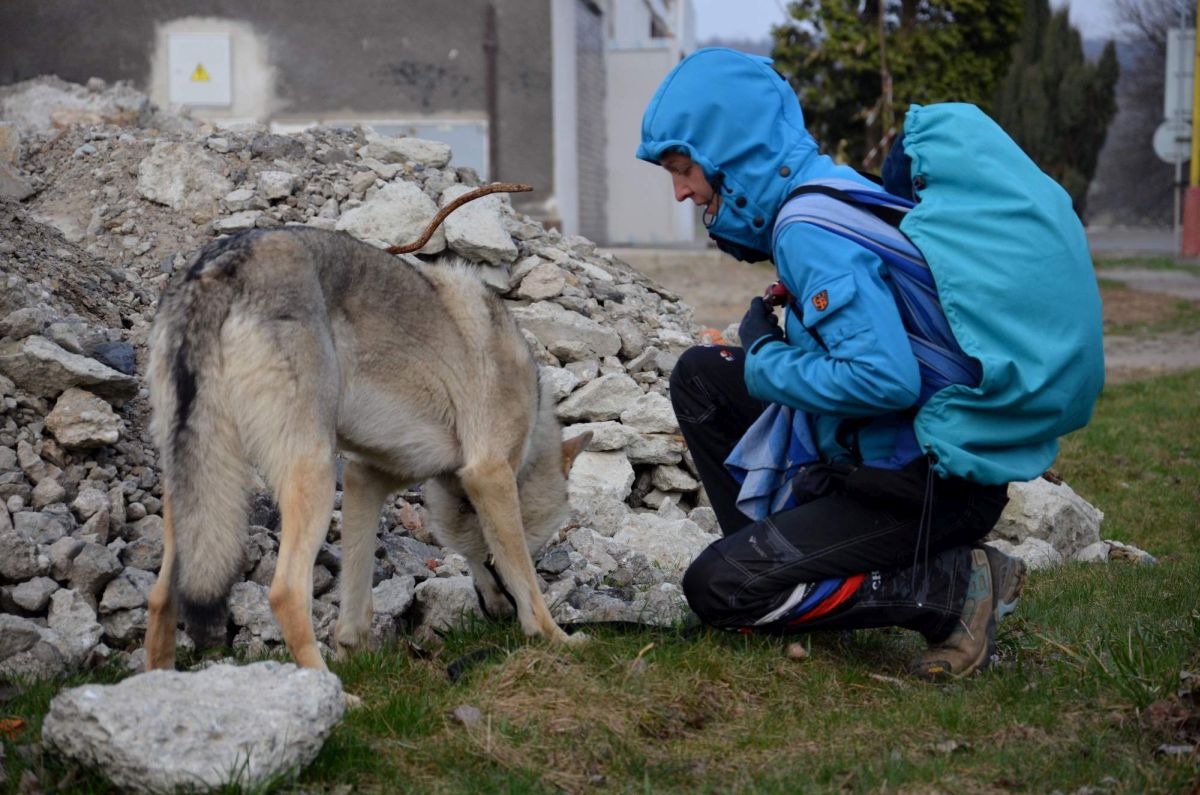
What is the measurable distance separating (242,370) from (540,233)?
5.33 meters

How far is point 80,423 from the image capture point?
198 inches

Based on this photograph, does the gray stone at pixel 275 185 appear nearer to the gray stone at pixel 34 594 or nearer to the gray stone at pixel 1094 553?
the gray stone at pixel 34 594

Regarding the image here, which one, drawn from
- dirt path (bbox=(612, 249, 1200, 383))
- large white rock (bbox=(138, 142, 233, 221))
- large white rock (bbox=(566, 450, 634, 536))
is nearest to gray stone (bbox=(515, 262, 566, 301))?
large white rock (bbox=(566, 450, 634, 536))

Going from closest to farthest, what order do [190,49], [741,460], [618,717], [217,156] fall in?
1. [618,717]
2. [741,460]
3. [217,156]
4. [190,49]

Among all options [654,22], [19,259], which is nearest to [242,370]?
[19,259]

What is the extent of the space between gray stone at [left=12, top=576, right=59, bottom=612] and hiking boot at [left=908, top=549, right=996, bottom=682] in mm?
2955

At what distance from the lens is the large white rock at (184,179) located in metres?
8.07

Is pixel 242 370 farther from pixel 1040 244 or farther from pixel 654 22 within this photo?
pixel 654 22

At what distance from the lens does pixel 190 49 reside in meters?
16.7

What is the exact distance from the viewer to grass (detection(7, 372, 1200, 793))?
3188 millimetres

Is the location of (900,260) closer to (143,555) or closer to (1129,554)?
(143,555)

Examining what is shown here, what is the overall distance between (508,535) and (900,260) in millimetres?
1615

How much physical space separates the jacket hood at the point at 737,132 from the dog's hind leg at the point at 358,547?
157 cm

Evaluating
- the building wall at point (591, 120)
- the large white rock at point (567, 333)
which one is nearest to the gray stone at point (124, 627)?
the large white rock at point (567, 333)
